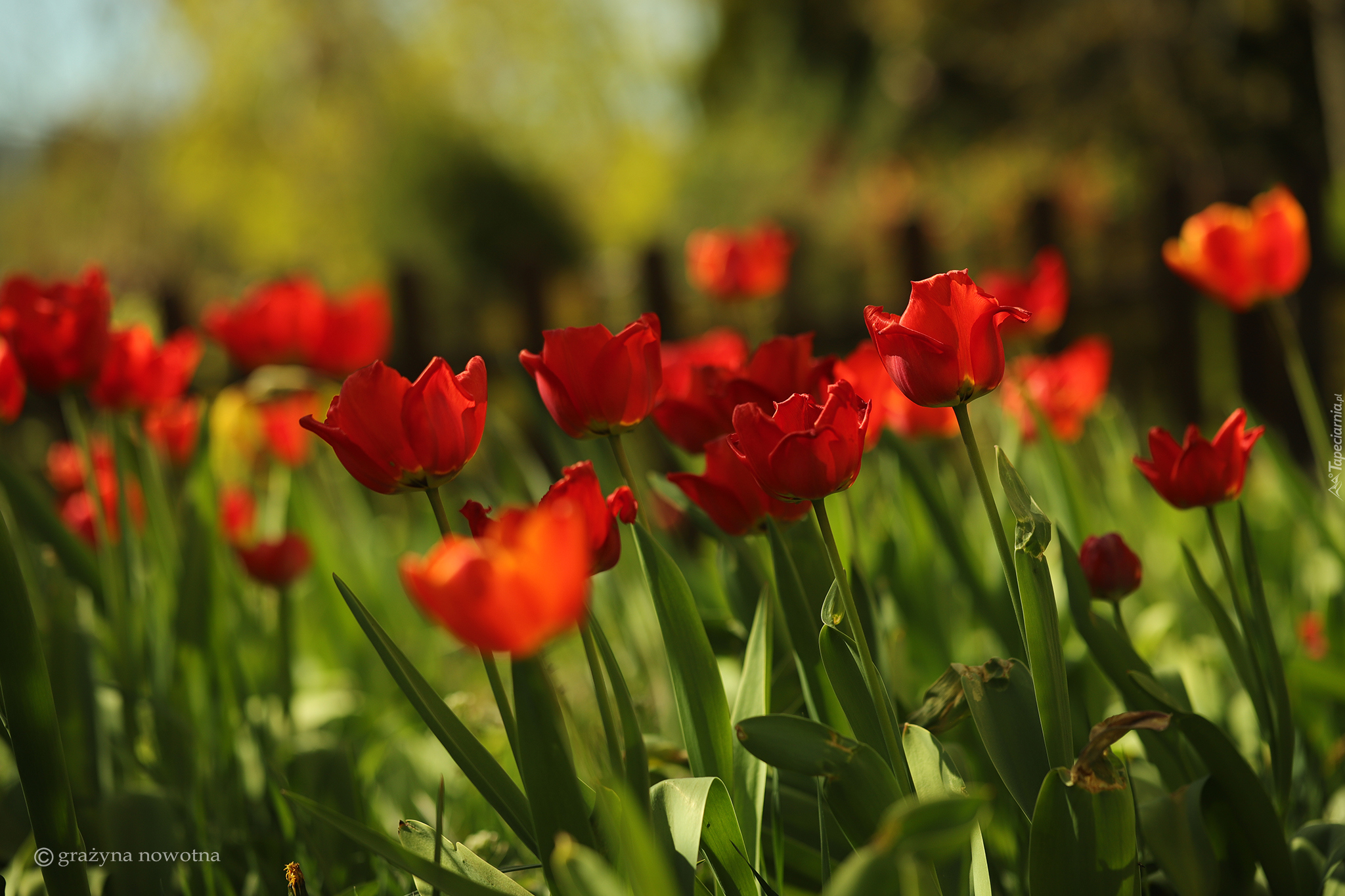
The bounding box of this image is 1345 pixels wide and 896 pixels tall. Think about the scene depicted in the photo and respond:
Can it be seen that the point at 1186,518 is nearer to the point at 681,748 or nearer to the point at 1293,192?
the point at 681,748

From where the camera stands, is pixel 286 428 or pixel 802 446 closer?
pixel 802 446

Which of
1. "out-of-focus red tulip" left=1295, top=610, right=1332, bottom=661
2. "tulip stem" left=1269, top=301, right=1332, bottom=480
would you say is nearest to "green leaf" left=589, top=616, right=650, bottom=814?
"tulip stem" left=1269, top=301, right=1332, bottom=480

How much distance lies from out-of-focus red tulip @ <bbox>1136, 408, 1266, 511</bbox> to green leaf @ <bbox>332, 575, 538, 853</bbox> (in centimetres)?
53

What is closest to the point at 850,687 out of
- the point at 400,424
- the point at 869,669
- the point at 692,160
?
the point at 869,669

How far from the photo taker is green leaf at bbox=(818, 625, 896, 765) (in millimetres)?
647

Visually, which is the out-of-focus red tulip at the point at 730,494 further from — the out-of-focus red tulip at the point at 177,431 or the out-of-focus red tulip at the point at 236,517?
the out-of-focus red tulip at the point at 177,431

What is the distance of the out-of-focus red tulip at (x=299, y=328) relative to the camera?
5.32ft

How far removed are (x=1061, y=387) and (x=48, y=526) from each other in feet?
4.52

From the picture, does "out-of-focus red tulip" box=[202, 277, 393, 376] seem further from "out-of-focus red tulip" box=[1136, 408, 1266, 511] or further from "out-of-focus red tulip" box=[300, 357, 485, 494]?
"out-of-focus red tulip" box=[1136, 408, 1266, 511]

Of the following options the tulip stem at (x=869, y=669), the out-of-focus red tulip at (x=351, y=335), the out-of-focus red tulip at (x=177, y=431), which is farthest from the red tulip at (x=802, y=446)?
the out-of-focus red tulip at (x=177, y=431)

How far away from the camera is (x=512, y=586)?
42 cm

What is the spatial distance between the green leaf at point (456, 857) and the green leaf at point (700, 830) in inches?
4.4

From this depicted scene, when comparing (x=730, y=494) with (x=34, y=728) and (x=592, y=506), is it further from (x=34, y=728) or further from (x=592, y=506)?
(x=34, y=728)

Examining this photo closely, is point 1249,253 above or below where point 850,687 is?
above
